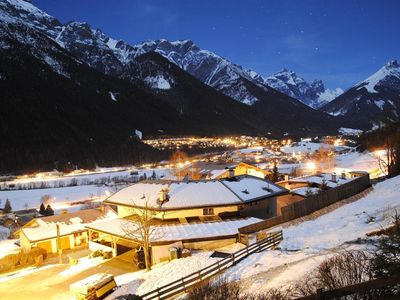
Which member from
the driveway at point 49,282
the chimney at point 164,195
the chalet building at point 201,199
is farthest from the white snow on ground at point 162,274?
the chimney at point 164,195

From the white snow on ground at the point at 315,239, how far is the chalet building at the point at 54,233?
19.9 m

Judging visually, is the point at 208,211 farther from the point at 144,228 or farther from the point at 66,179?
the point at 66,179

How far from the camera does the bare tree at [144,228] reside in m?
27.1

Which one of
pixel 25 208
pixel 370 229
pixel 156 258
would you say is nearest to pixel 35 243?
pixel 156 258

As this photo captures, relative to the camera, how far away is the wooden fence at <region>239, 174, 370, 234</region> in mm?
A: 27891

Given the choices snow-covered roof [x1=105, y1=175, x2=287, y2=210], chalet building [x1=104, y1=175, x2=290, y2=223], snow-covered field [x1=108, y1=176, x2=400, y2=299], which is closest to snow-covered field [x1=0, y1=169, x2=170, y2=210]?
snow-covered roof [x1=105, y1=175, x2=287, y2=210]

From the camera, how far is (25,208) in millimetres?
83875

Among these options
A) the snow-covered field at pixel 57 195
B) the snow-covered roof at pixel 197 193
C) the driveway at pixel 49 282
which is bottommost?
the snow-covered field at pixel 57 195

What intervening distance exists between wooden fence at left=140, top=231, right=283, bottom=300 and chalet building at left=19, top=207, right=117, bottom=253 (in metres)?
A: 18.8

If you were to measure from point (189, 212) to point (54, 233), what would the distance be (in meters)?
15.5

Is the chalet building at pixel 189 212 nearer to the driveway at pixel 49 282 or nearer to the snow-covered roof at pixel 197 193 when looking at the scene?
the snow-covered roof at pixel 197 193

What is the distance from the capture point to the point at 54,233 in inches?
1556

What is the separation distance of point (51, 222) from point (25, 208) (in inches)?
1846

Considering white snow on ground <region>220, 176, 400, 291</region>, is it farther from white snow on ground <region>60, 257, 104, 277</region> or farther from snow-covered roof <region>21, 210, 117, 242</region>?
snow-covered roof <region>21, 210, 117, 242</region>
